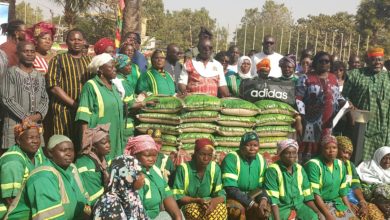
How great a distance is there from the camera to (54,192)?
435 cm

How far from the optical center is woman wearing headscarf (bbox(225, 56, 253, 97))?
26.0ft

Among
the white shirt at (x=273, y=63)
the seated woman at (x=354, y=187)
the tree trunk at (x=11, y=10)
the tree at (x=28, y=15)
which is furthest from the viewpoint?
the tree at (x=28, y=15)

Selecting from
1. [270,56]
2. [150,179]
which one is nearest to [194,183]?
[150,179]

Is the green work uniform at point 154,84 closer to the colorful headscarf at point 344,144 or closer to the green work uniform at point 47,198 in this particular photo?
the colorful headscarf at point 344,144

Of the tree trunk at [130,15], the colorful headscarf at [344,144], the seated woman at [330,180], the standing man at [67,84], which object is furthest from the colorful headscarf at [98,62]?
the tree trunk at [130,15]

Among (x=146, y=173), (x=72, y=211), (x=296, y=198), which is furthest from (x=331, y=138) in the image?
(x=72, y=211)

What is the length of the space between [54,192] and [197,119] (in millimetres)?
2459

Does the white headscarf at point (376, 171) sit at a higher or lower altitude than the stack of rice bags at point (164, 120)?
lower

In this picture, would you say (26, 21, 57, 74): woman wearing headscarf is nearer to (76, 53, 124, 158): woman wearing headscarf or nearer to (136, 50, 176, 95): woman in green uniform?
(76, 53, 124, 158): woman wearing headscarf

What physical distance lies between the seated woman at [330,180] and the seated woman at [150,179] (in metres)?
1.84

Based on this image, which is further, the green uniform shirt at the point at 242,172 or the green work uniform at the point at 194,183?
the green uniform shirt at the point at 242,172

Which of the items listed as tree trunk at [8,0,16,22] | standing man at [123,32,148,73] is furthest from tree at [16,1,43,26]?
standing man at [123,32,148,73]

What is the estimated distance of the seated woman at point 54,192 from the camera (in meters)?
4.30

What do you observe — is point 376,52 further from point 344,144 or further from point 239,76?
point 239,76
